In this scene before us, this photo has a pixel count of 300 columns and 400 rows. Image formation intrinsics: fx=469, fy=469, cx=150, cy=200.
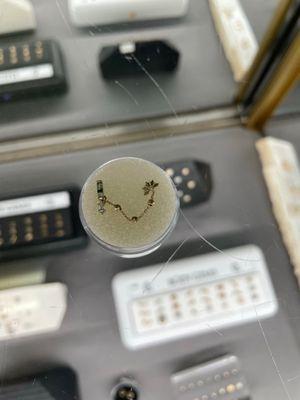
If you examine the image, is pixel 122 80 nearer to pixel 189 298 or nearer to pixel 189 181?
pixel 189 181

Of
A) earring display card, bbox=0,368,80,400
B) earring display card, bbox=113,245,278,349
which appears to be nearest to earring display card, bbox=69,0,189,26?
earring display card, bbox=113,245,278,349

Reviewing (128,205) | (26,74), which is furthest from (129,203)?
(26,74)

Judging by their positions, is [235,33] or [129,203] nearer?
[129,203]

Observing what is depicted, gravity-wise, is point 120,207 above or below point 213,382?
above

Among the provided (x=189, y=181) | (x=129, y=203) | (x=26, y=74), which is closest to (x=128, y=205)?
(x=129, y=203)

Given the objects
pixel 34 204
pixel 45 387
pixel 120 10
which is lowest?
pixel 45 387

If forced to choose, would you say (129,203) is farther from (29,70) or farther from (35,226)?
(29,70)
